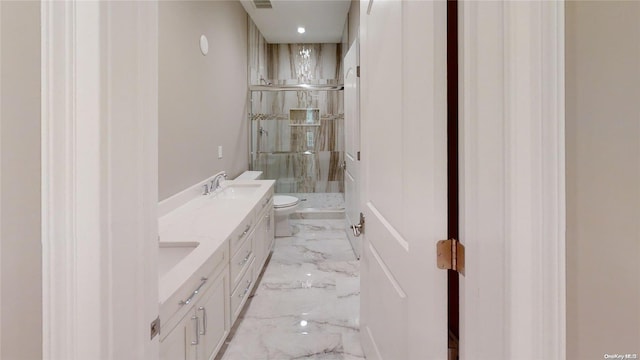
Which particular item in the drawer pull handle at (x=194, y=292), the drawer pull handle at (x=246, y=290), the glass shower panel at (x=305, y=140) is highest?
the glass shower panel at (x=305, y=140)

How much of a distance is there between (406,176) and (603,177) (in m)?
0.51

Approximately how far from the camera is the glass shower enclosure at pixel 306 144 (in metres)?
5.55

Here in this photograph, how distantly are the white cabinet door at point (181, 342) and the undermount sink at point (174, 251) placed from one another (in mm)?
367

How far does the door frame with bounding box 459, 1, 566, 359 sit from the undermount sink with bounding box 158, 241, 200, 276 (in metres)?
1.35

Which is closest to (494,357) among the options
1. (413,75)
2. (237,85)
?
(413,75)

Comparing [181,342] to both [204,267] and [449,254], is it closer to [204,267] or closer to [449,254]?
[204,267]

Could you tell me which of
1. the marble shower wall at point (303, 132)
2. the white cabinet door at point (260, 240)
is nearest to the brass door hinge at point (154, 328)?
the white cabinet door at point (260, 240)

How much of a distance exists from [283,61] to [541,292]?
5.96 m

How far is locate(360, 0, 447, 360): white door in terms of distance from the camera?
2.91ft

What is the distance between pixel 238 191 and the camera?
11.3 ft

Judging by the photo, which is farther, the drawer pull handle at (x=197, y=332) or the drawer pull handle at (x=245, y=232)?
the drawer pull handle at (x=245, y=232)

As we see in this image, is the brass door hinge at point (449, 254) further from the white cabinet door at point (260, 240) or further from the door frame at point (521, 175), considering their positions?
the white cabinet door at point (260, 240)

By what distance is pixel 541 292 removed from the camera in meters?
0.65

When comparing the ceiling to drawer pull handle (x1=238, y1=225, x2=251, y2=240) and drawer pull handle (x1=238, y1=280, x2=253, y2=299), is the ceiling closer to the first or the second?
drawer pull handle (x1=238, y1=225, x2=251, y2=240)
